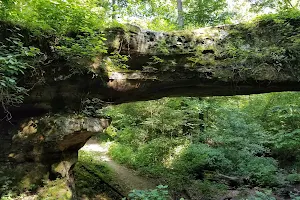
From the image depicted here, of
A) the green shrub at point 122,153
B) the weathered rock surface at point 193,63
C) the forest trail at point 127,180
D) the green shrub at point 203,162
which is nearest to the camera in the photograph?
the weathered rock surface at point 193,63

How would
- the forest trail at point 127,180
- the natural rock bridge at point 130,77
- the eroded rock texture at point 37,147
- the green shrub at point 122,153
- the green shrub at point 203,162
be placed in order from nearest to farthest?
the eroded rock texture at point 37,147 → the natural rock bridge at point 130,77 → the forest trail at point 127,180 → the green shrub at point 203,162 → the green shrub at point 122,153

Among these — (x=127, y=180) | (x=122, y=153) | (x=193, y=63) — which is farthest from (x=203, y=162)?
(x=193, y=63)

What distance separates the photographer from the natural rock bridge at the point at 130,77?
5.58m

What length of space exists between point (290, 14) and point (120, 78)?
4.30 metres

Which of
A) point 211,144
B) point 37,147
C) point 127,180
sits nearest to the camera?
point 37,147

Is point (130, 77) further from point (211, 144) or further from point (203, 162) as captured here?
point (211, 144)

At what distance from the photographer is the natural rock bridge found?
558 centimetres

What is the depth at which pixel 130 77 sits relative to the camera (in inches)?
247

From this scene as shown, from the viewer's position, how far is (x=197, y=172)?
373 inches

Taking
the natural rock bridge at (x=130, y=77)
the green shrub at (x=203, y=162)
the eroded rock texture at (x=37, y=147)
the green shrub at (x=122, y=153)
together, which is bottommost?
the green shrub at (x=122, y=153)

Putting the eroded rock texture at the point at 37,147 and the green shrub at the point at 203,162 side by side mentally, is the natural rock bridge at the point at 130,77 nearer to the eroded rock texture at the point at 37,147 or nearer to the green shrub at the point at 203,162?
the eroded rock texture at the point at 37,147

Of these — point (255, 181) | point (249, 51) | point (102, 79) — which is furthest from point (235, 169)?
point (102, 79)

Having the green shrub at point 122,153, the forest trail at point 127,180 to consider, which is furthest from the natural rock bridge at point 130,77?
the green shrub at point 122,153

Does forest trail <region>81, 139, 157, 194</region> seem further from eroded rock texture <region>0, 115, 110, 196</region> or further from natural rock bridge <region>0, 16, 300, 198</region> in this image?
eroded rock texture <region>0, 115, 110, 196</region>
